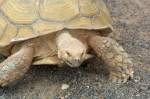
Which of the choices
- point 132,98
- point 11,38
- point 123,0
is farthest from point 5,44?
point 123,0

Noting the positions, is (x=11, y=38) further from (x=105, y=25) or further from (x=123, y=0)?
(x=123, y=0)

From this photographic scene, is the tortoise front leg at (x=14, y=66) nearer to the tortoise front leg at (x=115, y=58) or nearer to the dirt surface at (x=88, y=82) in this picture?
the dirt surface at (x=88, y=82)

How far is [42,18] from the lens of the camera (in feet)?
15.0

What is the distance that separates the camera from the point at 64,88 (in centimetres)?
457

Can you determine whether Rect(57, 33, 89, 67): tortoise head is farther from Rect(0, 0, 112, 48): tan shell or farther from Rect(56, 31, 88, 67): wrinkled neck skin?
Rect(0, 0, 112, 48): tan shell

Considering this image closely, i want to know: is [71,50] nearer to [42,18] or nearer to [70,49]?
[70,49]

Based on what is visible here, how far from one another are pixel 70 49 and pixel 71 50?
0.02 metres

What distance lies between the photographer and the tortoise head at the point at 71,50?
431 cm

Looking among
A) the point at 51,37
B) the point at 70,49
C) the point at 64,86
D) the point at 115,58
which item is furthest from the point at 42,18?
the point at 115,58

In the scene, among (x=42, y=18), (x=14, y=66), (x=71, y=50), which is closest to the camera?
(x=71, y=50)

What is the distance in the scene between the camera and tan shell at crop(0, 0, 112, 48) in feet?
14.9

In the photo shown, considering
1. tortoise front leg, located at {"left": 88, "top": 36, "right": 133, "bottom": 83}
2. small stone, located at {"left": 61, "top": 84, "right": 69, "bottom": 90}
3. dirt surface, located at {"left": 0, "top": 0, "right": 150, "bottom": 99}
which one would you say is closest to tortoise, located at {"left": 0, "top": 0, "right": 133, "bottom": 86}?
tortoise front leg, located at {"left": 88, "top": 36, "right": 133, "bottom": 83}

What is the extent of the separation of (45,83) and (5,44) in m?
0.62

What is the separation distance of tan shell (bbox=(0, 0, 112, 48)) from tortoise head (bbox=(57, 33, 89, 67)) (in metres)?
0.13
